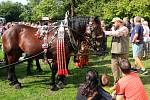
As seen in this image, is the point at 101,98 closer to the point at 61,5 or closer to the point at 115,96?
the point at 115,96

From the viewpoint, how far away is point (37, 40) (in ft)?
32.0

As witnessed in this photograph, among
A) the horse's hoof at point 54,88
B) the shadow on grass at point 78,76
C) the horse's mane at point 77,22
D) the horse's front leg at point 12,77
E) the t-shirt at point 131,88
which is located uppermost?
the horse's mane at point 77,22

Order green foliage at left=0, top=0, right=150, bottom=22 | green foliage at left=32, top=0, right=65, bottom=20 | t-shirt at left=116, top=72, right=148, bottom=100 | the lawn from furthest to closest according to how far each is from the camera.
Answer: green foliage at left=32, top=0, right=65, bottom=20, green foliage at left=0, top=0, right=150, bottom=22, the lawn, t-shirt at left=116, top=72, right=148, bottom=100

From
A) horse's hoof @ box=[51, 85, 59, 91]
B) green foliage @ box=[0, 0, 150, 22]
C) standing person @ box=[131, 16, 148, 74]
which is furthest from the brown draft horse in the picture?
green foliage @ box=[0, 0, 150, 22]

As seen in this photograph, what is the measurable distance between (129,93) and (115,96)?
1.61 ft

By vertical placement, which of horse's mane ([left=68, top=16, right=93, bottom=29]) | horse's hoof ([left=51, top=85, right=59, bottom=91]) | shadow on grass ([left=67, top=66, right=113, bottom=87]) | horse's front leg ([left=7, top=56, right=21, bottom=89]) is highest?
horse's mane ([left=68, top=16, right=93, bottom=29])

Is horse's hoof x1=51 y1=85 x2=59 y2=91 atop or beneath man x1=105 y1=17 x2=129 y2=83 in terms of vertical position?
beneath

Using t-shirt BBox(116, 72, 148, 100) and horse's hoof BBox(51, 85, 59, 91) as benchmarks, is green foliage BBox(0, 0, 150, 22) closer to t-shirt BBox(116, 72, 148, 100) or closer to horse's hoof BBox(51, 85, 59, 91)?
horse's hoof BBox(51, 85, 59, 91)

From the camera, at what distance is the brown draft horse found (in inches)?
372

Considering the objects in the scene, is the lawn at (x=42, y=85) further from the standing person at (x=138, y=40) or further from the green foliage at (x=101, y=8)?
the green foliage at (x=101, y=8)

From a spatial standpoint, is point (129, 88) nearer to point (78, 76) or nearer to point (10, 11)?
point (78, 76)

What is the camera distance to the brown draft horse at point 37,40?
31.0 ft

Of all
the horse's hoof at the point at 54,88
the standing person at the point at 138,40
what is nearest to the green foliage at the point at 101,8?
the standing person at the point at 138,40

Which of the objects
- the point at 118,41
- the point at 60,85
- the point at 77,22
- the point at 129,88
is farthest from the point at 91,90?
the point at 60,85
